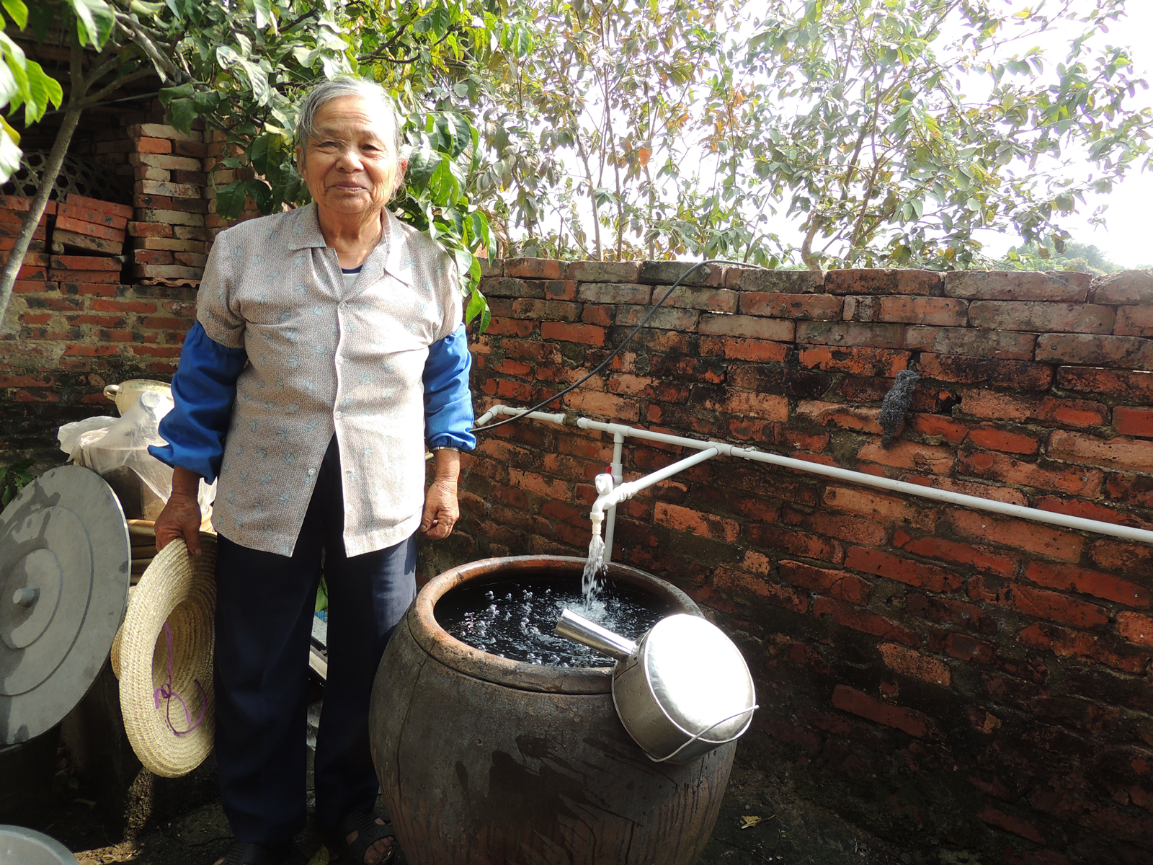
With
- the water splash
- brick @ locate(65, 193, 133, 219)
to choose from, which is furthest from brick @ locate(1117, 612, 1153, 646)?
brick @ locate(65, 193, 133, 219)

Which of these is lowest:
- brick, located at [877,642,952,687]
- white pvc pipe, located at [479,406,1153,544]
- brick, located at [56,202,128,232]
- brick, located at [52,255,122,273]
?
brick, located at [877,642,952,687]

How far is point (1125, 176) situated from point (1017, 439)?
291 cm

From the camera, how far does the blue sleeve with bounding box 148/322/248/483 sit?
5.37 feet

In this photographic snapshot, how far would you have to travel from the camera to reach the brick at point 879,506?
191cm

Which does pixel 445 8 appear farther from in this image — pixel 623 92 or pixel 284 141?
pixel 623 92

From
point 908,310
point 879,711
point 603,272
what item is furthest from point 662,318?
point 879,711

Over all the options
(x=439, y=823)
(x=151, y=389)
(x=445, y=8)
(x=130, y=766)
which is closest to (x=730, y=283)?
(x=445, y=8)

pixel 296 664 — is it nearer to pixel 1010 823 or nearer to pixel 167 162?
pixel 1010 823

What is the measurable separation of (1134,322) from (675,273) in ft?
3.81

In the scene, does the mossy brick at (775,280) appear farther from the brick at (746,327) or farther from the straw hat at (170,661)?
the straw hat at (170,661)

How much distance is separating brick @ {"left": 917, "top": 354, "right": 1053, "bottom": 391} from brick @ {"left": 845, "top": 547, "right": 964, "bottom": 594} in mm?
486

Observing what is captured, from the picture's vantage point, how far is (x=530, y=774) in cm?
129

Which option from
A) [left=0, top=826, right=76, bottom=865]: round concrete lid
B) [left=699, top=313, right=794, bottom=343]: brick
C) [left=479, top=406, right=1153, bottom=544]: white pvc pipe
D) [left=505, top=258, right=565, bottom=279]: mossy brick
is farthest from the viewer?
[left=505, top=258, right=565, bottom=279]: mossy brick

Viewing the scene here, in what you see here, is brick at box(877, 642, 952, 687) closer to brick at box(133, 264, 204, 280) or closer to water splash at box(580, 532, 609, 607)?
water splash at box(580, 532, 609, 607)
